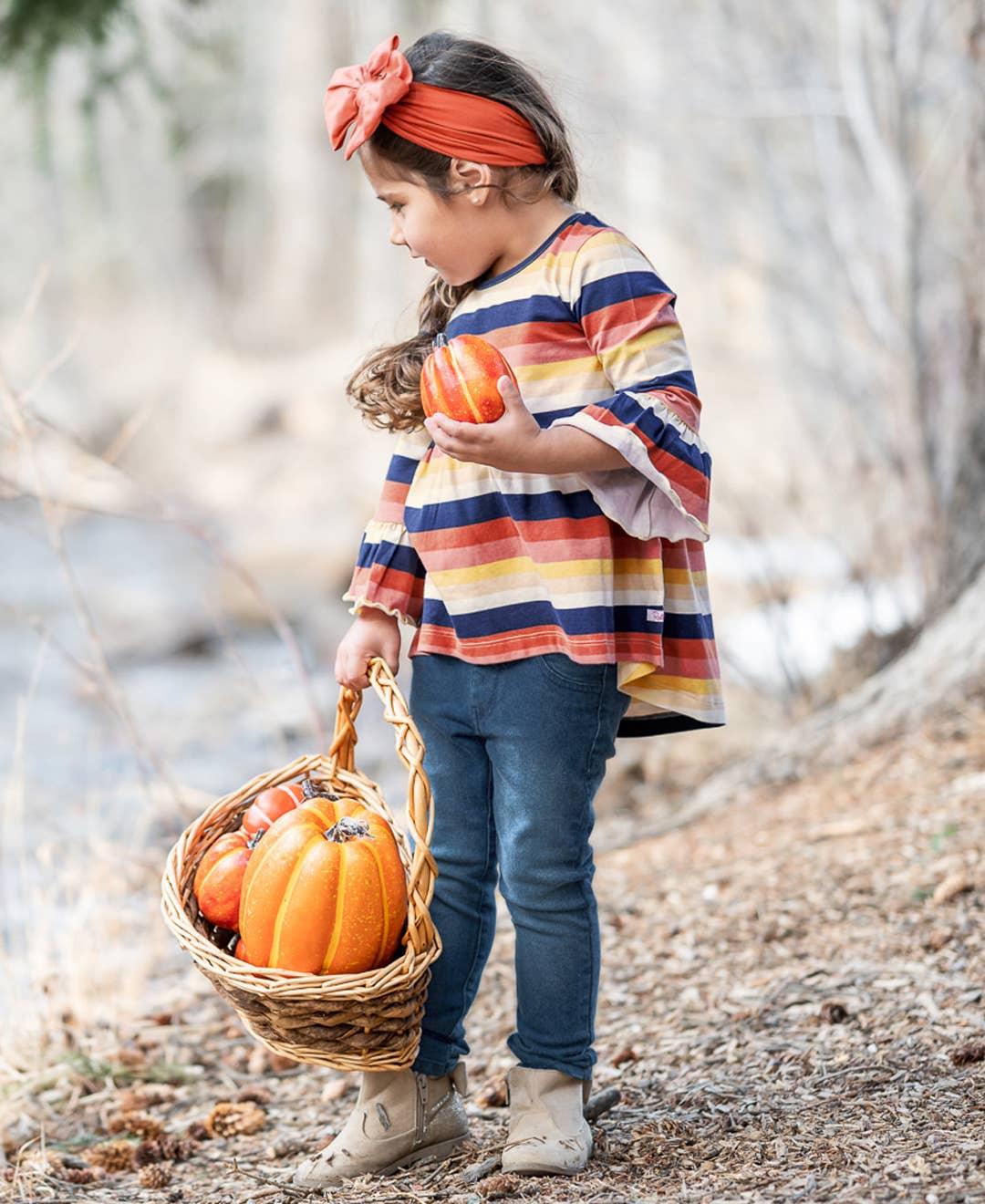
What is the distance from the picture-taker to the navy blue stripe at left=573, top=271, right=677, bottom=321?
6.31 ft

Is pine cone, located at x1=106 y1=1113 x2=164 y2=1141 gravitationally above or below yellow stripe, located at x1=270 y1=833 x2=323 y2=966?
below

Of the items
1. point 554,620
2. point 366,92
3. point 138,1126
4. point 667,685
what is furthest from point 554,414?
point 138,1126

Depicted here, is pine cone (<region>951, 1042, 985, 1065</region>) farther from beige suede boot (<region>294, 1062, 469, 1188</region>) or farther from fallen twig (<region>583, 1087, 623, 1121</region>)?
beige suede boot (<region>294, 1062, 469, 1188</region>)

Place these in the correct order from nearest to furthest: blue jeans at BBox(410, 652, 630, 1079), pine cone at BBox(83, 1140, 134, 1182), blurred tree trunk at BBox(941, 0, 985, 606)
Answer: blue jeans at BBox(410, 652, 630, 1079) → pine cone at BBox(83, 1140, 134, 1182) → blurred tree trunk at BBox(941, 0, 985, 606)

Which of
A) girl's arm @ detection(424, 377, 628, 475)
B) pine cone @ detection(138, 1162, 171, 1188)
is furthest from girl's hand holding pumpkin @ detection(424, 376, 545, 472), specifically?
pine cone @ detection(138, 1162, 171, 1188)

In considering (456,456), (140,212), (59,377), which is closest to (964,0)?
(456,456)

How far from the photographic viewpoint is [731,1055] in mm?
2480

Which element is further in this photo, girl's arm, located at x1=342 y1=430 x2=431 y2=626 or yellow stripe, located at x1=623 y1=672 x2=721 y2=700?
girl's arm, located at x1=342 y1=430 x2=431 y2=626

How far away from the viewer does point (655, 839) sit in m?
4.00

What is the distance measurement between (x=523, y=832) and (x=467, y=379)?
2.16 ft

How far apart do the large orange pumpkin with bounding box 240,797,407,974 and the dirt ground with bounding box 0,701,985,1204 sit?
15.2 inches

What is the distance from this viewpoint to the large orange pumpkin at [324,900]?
1.90 meters

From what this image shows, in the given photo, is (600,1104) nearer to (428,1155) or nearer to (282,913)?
(428,1155)

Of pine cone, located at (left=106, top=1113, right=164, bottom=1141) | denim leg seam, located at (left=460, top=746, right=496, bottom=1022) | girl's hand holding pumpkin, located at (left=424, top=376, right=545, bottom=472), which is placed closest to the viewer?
girl's hand holding pumpkin, located at (left=424, top=376, right=545, bottom=472)
